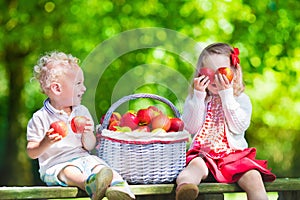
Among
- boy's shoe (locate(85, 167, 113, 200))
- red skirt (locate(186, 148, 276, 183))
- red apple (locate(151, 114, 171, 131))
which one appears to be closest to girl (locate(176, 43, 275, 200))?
red skirt (locate(186, 148, 276, 183))

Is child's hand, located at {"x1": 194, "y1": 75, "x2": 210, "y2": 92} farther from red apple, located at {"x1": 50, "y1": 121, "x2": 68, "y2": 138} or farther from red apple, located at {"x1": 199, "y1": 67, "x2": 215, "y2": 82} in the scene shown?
red apple, located at {"x1": 50, "y1": 121, "x2": 68, "y2": 138}

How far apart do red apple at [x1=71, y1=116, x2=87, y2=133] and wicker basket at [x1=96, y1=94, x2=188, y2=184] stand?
0.11 m

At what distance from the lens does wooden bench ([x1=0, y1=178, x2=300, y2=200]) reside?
352 cm

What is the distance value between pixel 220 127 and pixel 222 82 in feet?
0.85

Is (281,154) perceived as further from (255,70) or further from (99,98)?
(99,98)

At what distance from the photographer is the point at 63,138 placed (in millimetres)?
3727

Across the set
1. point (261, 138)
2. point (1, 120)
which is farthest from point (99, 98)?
point (261, 138)

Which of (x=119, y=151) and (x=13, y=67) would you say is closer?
(x=119, y=151)

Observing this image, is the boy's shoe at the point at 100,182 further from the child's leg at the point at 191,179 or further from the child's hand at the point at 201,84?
the child's hand at the point at 201,84

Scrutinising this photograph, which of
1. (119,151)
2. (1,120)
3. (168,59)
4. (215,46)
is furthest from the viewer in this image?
(1,120)

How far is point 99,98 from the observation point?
328 inches

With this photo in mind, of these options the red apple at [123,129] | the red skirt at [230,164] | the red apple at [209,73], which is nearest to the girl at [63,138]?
the red apple at [123,129]

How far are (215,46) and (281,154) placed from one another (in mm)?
7134

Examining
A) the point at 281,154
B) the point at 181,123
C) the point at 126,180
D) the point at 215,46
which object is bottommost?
the point at 281,154
